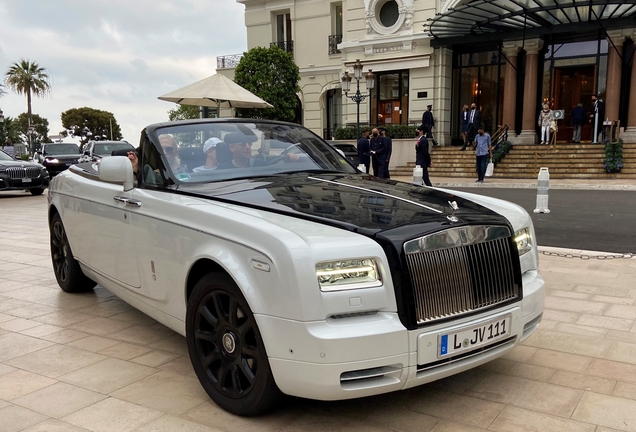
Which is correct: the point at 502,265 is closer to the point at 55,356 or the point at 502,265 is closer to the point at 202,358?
the point at 202,358

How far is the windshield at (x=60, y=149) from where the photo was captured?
2344cm

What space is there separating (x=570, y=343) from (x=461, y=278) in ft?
5.95

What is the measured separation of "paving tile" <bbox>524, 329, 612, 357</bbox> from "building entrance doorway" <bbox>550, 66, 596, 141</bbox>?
2265cm

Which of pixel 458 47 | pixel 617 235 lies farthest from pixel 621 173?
pixel 617 235

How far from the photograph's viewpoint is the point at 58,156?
74.6ft

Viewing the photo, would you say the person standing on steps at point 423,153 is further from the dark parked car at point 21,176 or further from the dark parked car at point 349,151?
the dark parked car at point 21,176

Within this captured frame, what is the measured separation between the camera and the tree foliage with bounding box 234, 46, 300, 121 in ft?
89.9

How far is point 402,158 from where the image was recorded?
24.8 meters

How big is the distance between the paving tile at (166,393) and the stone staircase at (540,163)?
19114 millimetres

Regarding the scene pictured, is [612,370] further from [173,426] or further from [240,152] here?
[240,152]

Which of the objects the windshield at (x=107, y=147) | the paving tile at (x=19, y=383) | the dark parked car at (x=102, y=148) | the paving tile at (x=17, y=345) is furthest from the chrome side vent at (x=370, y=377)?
the windshield at (x=107, y=147)

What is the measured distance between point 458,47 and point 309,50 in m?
8.68

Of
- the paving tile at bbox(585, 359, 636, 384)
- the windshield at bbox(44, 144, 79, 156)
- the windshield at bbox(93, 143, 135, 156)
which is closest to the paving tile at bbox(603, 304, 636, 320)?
the paving tile at bbox(585, 359, 636, 384)

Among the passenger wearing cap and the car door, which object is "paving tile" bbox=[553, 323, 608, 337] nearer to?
the passenger wearing cap
